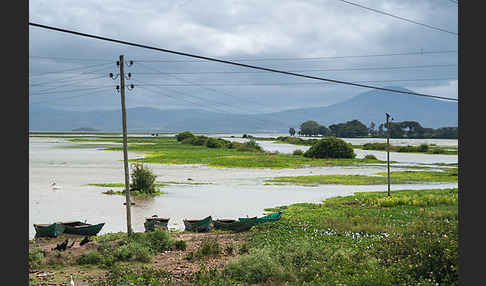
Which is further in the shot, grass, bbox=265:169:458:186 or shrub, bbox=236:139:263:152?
shrub, bbox=236:139:263:152

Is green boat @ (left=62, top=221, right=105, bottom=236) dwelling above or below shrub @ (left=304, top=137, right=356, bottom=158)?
below

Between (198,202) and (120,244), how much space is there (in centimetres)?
1359

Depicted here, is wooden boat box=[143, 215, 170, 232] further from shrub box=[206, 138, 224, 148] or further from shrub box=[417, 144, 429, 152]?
shrub box=[417, 144, 429, 152]

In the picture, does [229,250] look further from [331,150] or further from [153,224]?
[331,150]

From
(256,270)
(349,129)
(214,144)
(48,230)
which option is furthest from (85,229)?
(349,129)

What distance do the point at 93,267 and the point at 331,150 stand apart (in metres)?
64.5

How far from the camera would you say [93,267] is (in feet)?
44.5

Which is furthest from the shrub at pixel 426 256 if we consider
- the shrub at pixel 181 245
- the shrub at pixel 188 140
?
the shrub at pixel 188 140

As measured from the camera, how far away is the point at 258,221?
19.7m

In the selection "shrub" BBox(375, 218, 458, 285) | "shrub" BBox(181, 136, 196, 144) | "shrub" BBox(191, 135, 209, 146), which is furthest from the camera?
"shrub" BBox(181, 136, 196, 144)

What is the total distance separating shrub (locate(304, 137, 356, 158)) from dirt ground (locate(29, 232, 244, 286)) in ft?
193

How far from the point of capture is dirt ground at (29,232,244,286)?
40.1ft

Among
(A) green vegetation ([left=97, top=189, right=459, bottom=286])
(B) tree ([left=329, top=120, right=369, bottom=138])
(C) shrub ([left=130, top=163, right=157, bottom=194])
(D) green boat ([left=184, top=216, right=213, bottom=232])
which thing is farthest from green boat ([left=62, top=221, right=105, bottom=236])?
(B) tree ([left=329, top=120, right=369, bottom=138])
